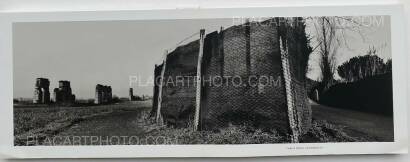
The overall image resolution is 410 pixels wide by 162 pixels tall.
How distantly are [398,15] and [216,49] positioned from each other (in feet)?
1.19

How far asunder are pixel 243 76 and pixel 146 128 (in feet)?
0.70

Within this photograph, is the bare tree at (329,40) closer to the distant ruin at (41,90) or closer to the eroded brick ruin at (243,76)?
the eroded brick ruin at (243,76)

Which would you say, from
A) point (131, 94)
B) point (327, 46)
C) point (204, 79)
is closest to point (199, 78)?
point (204, 79)

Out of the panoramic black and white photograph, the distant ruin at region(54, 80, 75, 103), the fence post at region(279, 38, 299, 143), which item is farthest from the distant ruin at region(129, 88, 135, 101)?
the fence post at region(279, 38, 299, 143)

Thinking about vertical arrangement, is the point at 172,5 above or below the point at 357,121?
above

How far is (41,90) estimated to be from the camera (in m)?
0.87

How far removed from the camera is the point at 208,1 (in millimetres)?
888

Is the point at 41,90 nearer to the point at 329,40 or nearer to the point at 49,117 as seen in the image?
the point at 49,117

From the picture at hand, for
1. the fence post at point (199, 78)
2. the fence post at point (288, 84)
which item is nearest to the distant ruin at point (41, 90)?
the fence post at point (199, 78)

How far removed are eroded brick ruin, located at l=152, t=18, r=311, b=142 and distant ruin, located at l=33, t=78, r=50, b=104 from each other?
0.21m

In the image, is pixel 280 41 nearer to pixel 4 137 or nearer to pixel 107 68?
pixel 107 68

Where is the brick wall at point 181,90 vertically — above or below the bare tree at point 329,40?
below

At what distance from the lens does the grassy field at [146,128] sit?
0.88m

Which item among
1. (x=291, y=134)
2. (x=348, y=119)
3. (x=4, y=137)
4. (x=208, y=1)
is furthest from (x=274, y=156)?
(x=4, y=137)
